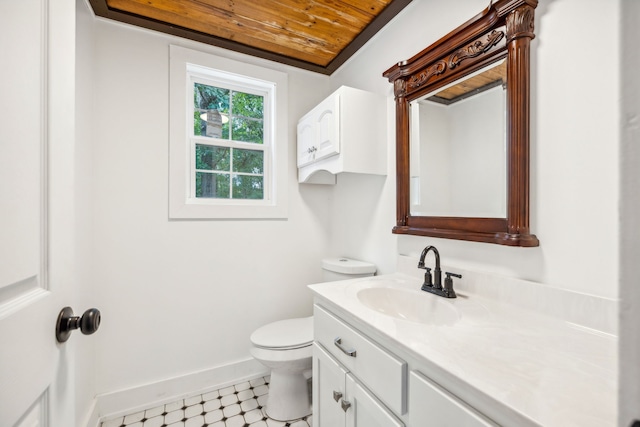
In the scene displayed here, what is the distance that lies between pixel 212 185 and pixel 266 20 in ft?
3.63

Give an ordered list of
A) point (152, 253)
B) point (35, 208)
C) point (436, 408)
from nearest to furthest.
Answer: point (35, 208)
point (436, 408)
point (152, 253)

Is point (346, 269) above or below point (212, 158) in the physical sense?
below

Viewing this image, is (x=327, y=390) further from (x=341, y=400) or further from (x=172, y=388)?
(x=172, y=388)

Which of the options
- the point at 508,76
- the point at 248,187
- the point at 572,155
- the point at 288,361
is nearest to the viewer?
the point at 572,155

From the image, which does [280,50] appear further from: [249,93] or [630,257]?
[630,257]

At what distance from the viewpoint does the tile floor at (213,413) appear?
5.05 feet

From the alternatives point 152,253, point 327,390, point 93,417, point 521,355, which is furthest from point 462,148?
point 93,417

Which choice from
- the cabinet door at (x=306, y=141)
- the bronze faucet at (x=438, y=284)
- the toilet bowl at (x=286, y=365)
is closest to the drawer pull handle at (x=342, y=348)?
the bronze faucet at (x=438, y=284)

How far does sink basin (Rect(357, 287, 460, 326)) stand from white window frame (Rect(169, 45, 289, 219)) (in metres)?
1.03

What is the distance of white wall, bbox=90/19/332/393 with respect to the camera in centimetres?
159

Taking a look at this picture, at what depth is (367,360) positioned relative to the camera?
2.95 ft

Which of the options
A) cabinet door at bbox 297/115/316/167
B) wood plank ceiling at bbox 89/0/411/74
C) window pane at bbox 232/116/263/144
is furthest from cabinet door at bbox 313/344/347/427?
wood plank ceiling at bbox 89/0/411/74

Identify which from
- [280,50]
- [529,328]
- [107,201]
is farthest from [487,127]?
[107,201]

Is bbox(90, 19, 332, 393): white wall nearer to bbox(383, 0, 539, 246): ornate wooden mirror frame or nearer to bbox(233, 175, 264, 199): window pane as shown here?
bbox(233, 175, 264, 199): window pane
